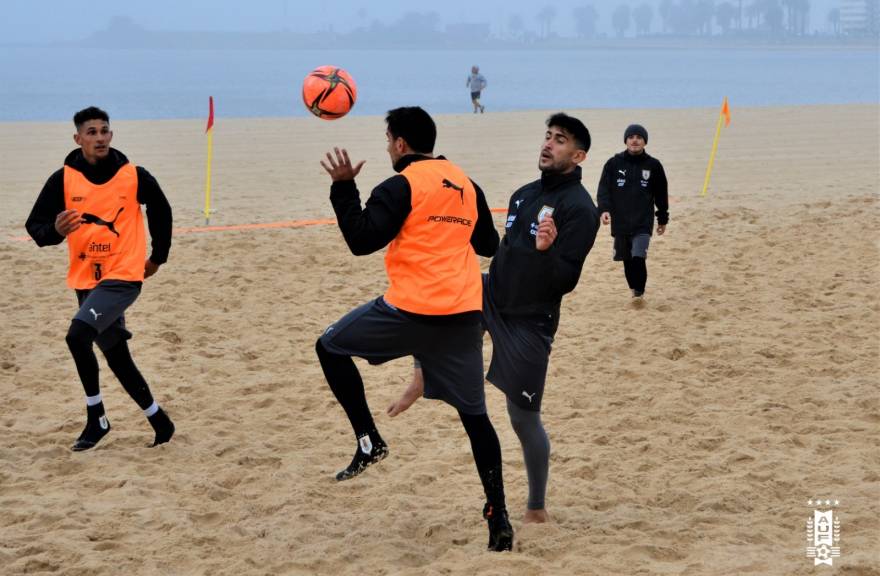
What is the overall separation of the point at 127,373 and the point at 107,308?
0.52m

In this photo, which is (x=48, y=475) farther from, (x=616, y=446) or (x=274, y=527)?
(x=616, y=446)

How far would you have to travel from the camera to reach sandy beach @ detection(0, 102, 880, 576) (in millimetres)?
5328

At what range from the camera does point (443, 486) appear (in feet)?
20.5

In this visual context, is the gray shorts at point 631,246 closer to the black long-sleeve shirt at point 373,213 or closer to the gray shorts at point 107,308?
the gray shorts at point 107,308

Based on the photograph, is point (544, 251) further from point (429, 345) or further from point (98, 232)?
point (98, 232)

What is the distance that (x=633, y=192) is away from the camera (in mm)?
10039

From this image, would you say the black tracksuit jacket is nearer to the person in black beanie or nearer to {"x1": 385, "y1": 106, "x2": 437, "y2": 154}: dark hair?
{"x1": 385, "y1": 106, "x2": 437, "y2": 154}: dark hair

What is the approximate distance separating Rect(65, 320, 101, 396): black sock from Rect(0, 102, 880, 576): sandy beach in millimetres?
494

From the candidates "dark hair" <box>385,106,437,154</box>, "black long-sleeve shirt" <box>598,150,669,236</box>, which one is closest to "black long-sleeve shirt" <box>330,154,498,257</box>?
"dark hair" <box>385,106,437,154</box>

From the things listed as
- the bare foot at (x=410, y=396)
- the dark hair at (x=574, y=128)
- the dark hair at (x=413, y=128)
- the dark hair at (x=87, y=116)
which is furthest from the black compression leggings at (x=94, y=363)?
the dark hair at (x=574, y=128)

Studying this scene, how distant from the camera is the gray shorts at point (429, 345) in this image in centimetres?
516

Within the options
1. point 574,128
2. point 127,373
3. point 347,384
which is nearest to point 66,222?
point 127,373

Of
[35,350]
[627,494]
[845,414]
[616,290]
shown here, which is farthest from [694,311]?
[35,350]

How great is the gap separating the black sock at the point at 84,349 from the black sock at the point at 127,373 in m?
0.14
